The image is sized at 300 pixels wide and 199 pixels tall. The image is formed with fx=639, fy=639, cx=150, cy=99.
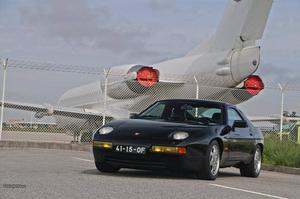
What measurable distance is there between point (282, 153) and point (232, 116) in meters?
4.90

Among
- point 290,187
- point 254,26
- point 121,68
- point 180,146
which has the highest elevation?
point 254,26

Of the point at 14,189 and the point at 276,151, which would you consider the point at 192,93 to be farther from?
the point at 14,189

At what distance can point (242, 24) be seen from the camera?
2645 cm

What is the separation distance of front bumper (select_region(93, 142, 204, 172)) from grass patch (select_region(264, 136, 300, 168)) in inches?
248

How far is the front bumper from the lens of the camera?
955 centimetres

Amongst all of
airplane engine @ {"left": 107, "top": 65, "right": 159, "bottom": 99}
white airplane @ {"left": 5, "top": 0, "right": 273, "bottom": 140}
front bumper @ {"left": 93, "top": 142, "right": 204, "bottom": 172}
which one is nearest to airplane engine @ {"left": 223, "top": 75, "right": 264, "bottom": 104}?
white airplane @ {"left": 5, "top": 0, "right": 273, "bottom": 140}

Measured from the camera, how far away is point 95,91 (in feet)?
105

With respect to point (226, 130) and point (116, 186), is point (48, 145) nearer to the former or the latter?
point (226, 130)

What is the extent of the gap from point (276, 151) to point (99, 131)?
7.34m

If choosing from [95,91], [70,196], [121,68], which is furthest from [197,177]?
[95,91]

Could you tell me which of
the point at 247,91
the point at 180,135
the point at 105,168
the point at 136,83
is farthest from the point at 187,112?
the point at 247,91

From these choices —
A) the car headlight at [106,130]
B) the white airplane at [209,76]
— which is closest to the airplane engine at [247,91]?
the white airplane at [209,76]

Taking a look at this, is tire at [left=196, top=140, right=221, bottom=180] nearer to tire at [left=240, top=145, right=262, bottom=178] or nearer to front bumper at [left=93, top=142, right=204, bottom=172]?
front bumper at [left=93, top=142, right=204, bottom=172]

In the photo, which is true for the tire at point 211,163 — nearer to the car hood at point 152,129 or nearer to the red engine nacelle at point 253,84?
the car hood at point 152,129
